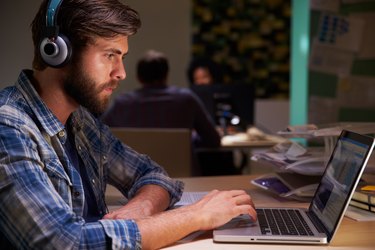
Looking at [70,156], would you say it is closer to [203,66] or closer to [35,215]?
[35,215]

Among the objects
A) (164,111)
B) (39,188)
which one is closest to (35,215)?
(39,188)

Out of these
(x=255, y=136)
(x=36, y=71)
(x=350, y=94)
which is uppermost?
(x=36, y=71)

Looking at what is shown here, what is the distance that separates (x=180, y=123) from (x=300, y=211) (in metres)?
1.87

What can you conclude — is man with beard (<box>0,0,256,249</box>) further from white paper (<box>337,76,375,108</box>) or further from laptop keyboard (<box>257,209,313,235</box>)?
white paper (<box>337,76,375,108</box>)

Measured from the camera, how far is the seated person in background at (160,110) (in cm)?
325

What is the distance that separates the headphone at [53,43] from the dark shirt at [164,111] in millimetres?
2030

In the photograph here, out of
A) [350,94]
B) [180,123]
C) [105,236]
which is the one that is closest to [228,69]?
[350,94]

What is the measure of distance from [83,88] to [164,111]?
2.01 metres

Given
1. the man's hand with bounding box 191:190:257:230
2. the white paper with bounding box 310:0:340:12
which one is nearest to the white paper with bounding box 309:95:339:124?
the white paper with bounding box 310:0:340:12

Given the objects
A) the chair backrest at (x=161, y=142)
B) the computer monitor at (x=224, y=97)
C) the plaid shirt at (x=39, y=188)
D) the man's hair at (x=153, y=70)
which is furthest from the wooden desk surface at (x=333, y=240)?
the computer monitor at (x=224, y=97)

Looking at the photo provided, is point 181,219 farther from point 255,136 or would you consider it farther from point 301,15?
point 301,15

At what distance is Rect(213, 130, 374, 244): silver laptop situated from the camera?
3.81 ft

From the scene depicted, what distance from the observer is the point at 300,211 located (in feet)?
4.67

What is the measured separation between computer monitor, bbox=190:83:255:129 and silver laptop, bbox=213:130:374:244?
93.7 inches
